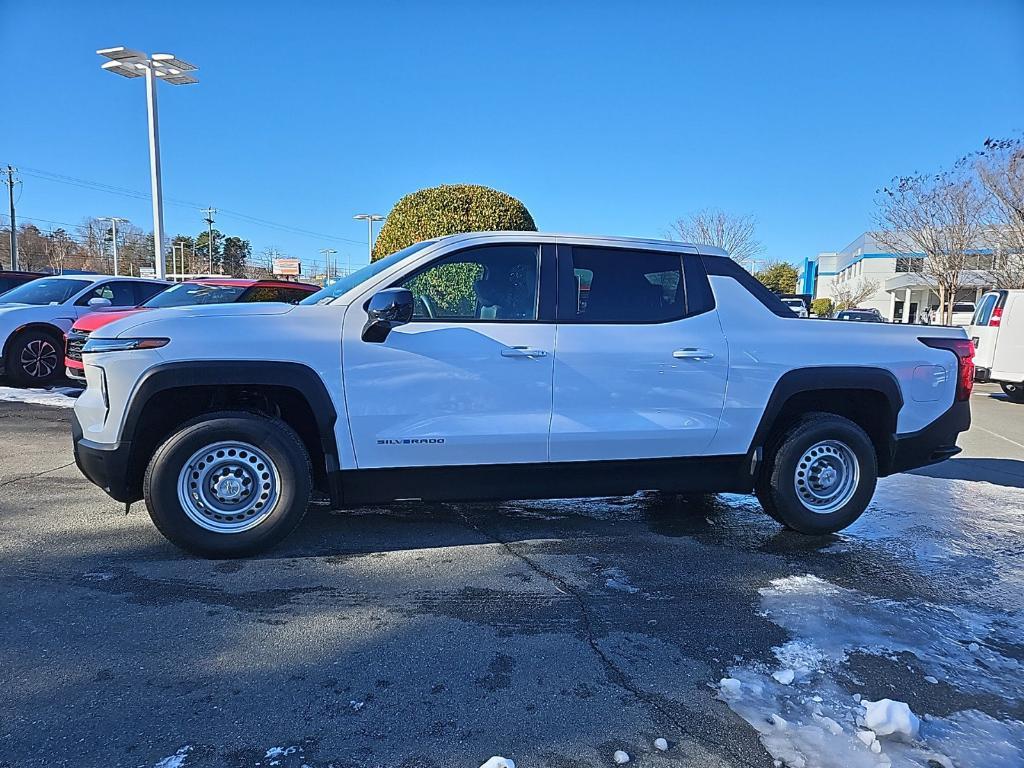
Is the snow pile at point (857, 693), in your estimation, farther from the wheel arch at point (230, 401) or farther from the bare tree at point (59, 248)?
the bare tree at point (59, 248)

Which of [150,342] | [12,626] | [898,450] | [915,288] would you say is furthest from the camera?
[915,288]

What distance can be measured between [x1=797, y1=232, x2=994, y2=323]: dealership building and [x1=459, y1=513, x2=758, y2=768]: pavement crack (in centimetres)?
2848

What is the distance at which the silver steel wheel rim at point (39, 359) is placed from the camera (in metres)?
9.63

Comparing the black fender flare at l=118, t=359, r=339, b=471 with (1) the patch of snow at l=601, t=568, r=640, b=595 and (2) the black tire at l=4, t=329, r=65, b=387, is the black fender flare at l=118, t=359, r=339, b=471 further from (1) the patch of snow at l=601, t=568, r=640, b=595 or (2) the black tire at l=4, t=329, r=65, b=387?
(2) the black tire at l=4, t=329, r=65, b=387

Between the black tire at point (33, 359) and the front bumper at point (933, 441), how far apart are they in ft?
34.9

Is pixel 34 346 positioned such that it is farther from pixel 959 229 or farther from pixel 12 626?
pixel 959 229

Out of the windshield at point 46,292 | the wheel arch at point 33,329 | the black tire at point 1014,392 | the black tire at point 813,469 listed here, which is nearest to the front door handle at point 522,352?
the black tire at point 813,469

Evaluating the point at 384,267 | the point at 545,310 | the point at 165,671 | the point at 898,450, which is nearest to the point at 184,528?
the point at 165,671

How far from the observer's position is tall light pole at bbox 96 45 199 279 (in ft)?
54.3

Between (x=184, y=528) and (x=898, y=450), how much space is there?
4385 millimetres

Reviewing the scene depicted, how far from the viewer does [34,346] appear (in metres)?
9.66

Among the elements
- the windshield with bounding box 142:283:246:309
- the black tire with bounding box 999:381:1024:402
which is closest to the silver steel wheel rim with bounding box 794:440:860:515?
the windshield with bounding box 142:283:246:309

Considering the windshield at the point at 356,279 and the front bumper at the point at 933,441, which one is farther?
the front bumper at the point at 933,441

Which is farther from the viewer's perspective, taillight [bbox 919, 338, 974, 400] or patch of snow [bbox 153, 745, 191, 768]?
taillight [bbox 919, 338, 974, 400]
